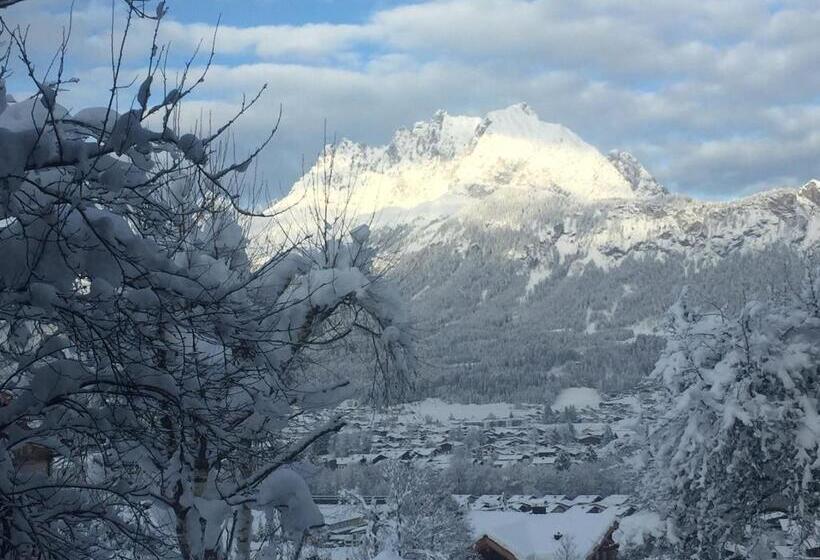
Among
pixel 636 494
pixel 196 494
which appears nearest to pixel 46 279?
pixel 196 494

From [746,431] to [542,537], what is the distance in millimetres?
23608

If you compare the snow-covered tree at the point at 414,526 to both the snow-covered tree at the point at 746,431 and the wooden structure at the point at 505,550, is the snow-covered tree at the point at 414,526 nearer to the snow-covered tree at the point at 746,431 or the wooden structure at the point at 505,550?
the wooden structure at the point at 505,550

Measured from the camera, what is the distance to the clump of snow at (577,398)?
115750 millimetres

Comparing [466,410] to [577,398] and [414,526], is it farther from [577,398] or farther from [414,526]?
[414,526]

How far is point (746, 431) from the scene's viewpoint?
11359 millimetres

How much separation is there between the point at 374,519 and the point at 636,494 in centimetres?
1268

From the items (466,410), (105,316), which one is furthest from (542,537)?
(466,410)

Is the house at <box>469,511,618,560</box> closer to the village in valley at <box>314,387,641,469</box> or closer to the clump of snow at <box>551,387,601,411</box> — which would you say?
the village in valley at <box>314,387,641,469</box>

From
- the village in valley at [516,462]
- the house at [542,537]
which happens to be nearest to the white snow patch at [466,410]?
the village in valley at [516,462]

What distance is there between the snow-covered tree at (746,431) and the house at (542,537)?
1800cm

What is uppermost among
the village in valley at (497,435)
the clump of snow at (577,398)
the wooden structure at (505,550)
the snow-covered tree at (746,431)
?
the snow-covered tree at (746,431)

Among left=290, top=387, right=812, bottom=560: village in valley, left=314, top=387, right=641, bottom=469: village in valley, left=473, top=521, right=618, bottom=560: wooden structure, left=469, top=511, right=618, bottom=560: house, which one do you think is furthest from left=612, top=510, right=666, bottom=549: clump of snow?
left=314, top=387, right=641, bottom=469: village in valley

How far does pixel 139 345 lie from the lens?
303 cm

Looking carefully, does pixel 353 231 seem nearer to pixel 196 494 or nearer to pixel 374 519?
pixel 196 494
